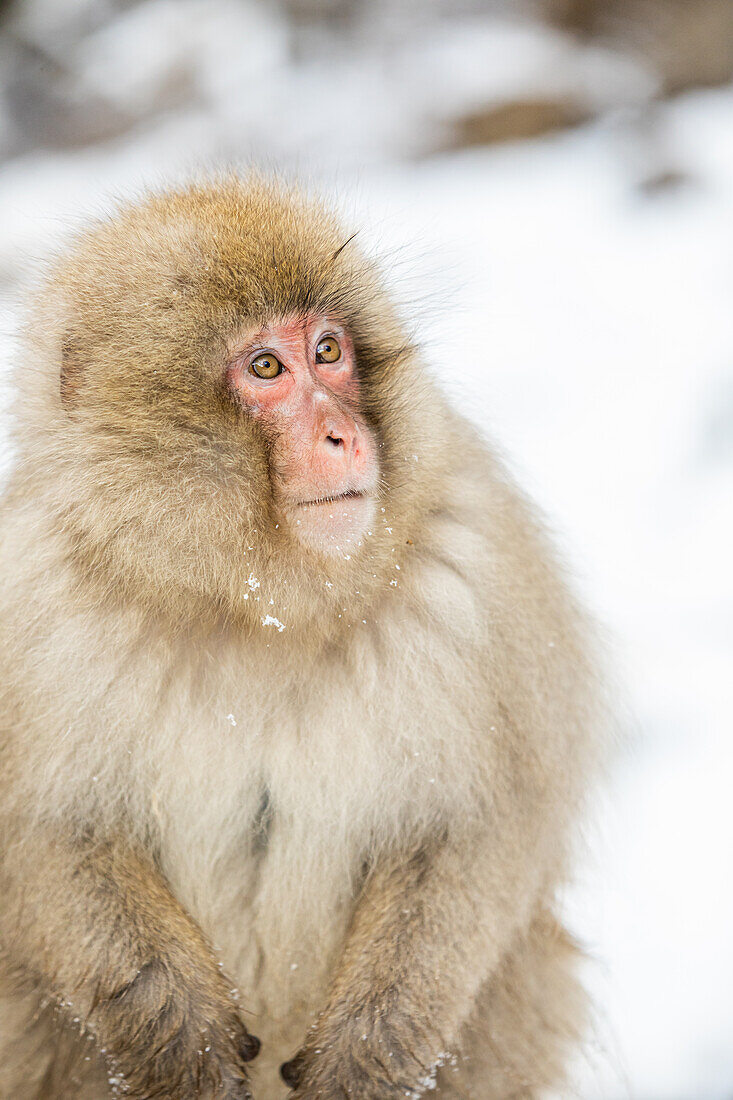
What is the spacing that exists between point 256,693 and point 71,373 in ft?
1.77

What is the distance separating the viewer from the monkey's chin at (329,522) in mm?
1543

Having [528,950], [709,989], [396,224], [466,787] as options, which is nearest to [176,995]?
[466,787]

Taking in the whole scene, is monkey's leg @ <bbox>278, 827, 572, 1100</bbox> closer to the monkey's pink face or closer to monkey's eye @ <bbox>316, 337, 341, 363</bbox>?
the monkey's pink face

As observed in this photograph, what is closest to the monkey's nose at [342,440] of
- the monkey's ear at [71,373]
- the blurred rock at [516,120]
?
the monkey's ear at [71,373]

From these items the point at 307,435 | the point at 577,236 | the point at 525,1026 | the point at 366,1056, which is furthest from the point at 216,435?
the point at 577,236

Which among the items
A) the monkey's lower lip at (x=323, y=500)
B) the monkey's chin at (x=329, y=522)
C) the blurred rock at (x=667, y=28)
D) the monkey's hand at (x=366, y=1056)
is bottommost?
the monkey's hand at (x=366, y=1056)

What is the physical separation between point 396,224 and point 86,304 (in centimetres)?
97

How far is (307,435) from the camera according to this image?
62.2 inches

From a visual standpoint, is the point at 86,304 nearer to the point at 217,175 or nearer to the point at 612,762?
the point at 217,175

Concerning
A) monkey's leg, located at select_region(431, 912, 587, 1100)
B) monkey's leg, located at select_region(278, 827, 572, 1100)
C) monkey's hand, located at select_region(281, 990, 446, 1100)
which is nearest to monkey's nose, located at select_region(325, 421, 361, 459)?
monkey's leg, located at select_region(278, 827, 572, 1100)

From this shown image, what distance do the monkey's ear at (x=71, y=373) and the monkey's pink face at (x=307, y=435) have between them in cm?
22

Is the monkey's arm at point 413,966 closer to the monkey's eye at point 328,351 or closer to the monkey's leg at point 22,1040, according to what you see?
the monkey's leg at point 22,1040

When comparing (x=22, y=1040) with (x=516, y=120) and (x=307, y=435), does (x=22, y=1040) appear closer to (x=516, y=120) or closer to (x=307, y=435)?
(x=307, y=435)

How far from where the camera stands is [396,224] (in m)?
2.41
